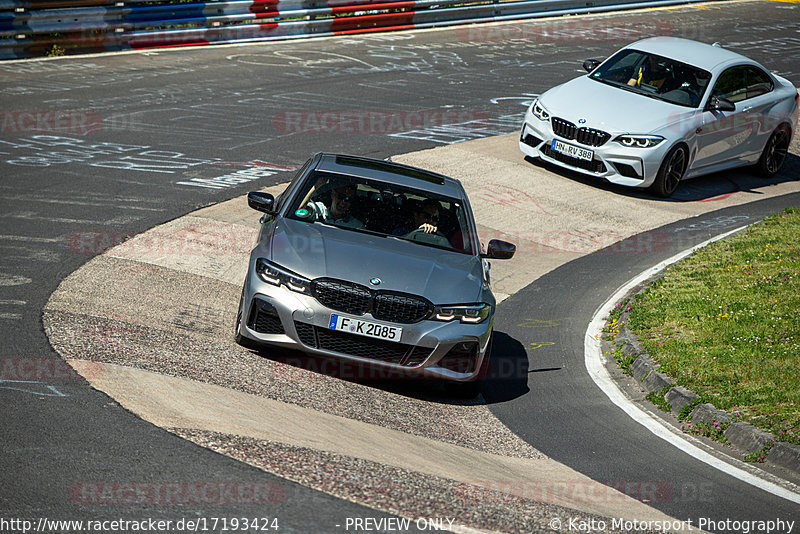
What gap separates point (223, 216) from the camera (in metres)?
12.1

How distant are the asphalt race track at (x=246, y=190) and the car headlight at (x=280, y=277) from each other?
1.66m

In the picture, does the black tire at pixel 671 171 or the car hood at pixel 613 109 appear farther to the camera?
the black tire at pixel 671 171

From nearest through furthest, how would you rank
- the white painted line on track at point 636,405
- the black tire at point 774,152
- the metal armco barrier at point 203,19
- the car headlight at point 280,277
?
1. the white painted line on track at point 636,405
2. the car headlight at point 280,277
3. the black tire at point 774,152
4. the metal armco barrier at point 203,19

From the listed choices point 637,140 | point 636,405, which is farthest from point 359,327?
point 637,140

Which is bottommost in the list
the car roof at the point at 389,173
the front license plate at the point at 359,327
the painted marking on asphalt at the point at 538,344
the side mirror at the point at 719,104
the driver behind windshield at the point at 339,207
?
the painted marking on asphalt at the point at 538,344

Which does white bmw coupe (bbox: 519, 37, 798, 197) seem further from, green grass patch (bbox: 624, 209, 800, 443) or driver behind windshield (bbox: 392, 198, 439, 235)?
driver behind windshield (bbox: 392, 198, 439, 235)

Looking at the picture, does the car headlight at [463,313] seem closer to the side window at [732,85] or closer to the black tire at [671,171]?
the black tire at [671,171]

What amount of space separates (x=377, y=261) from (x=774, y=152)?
1191cm

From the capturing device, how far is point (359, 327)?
721cm

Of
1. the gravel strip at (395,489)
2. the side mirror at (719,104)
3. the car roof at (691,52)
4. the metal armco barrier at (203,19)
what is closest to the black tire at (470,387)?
the gravel strip at (395,489)

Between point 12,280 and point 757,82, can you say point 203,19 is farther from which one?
point 12,280

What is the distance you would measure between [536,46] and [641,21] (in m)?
6.27

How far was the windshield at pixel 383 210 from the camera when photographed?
8.38m

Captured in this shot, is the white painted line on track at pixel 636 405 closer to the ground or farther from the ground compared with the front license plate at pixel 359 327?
closer to the ground
